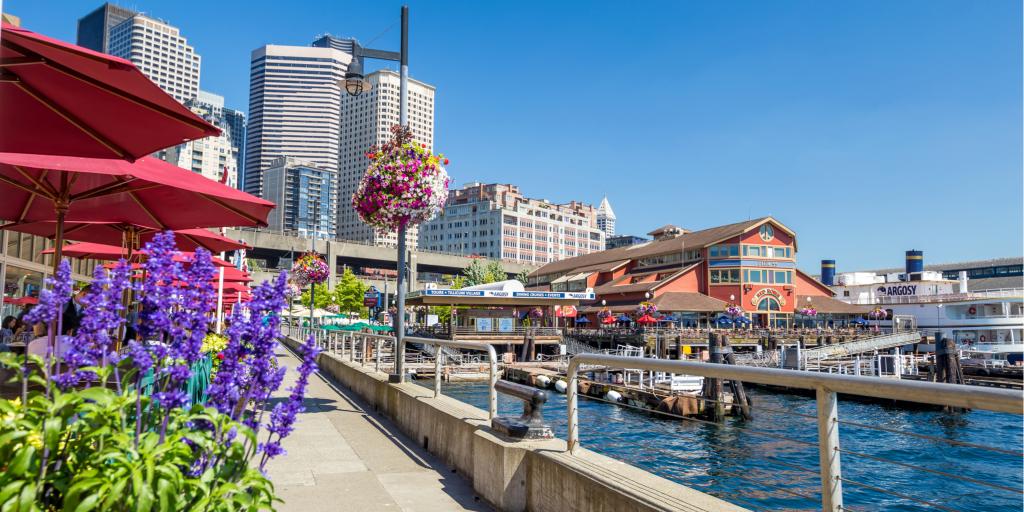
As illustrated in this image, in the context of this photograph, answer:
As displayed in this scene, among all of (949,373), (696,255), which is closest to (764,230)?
(696,255)

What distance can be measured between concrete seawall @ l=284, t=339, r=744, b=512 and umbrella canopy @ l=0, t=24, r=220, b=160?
11.2ft

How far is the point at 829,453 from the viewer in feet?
10.9

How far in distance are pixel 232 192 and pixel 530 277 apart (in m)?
88.2

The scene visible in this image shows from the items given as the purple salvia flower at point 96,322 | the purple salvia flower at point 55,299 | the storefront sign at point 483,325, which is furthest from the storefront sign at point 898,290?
the purple salvia flower at point 55,299

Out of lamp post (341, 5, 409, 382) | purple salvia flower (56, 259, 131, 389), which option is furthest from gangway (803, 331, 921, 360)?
purple salvia flower (56, 259, 131, 389)

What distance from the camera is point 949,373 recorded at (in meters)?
32.8

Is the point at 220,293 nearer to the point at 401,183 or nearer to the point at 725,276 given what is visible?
the point at 401,183

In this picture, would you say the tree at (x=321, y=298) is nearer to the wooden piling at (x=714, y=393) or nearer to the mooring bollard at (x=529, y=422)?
the wooden piling at (x=714, y=393)

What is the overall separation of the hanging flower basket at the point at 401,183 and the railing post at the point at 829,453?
8937 millimetres

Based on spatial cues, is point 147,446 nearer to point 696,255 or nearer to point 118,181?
point 118,181

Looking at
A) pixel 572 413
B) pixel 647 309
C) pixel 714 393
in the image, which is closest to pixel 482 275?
pixel 647 309

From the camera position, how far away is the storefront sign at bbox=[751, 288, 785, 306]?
61625 millimetres

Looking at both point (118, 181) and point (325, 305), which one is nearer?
point (118, 181)

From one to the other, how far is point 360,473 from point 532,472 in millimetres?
2470
